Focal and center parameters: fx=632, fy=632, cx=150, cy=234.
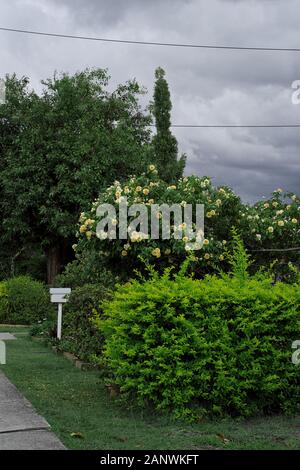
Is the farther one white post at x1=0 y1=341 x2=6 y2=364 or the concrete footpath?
white post at x1=0 y1=341 x2=6 y2=364

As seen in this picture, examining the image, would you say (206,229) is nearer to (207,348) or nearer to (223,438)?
(207,348)

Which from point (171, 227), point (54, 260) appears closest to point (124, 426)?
point (171, 227)

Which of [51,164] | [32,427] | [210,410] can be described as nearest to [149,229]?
[210,410]

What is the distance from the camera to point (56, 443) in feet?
16.1

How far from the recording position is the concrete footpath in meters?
4.85

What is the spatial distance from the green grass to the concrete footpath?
10 centimetres

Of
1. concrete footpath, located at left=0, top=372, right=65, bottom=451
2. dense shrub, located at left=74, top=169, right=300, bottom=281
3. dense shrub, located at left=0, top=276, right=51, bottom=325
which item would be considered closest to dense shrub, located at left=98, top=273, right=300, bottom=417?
concrete footpath, located at left=0, top=372, right=65, bottom=451

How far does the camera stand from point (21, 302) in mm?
16844

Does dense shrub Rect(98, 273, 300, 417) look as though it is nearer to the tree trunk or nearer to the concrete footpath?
the concrete footpath

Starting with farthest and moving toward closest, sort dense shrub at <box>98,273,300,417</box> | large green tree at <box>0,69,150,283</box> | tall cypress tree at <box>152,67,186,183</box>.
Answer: tall cypress tree at <box>152,67,186,183</box>
large green tree at <box>0,69,150,283</box>
dense shrub at <box>98,273,300,417</box>

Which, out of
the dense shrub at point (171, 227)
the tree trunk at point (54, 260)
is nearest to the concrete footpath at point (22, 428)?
the dense shrub at point (171, 227)

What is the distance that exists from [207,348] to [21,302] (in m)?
11.7

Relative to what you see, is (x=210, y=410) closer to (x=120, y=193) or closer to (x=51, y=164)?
(x=120, y=193)
